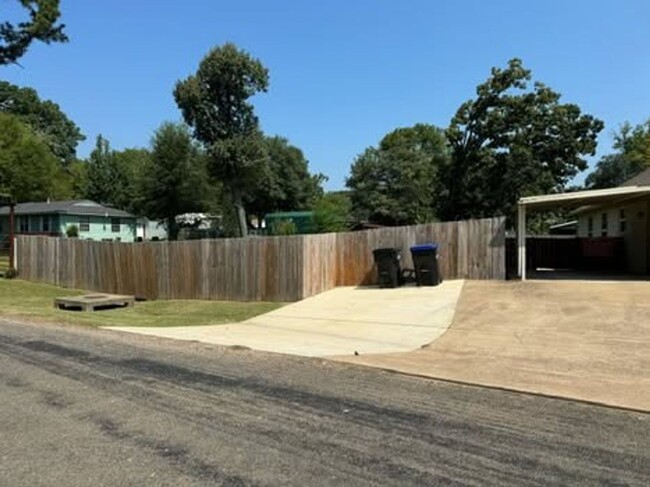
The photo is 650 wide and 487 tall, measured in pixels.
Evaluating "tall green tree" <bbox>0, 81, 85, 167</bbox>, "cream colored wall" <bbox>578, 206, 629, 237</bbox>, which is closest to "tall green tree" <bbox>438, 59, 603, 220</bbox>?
"cream colored wall" <bbox>578, 206, 629, 237</bbox>

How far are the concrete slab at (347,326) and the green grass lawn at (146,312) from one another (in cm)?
91

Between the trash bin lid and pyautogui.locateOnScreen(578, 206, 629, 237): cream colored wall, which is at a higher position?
pyautogui.locateOnScreen(578, 206, 629, 237): cream colored wall

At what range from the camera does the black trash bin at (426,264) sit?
1877cm

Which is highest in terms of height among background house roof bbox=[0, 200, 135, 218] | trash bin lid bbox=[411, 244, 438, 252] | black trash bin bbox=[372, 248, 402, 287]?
background house roof bbox=[0, 200, 135, 218]

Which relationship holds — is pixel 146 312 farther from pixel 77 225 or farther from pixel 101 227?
pixel 101 227

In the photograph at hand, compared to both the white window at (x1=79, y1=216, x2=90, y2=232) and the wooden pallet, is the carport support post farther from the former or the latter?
the white window at (x1=79, y1=216, x2=90, y2=232)

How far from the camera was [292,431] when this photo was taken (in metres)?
6.00

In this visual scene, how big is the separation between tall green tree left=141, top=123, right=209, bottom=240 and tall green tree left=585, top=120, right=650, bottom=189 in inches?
1348

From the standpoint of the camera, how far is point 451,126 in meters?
40.3

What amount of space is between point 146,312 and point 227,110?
87.0 ft

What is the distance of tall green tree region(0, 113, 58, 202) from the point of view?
1361 inches

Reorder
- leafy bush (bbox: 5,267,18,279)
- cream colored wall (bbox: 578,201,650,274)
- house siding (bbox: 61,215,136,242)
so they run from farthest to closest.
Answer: house siding (bbox: 61,215,136,242) → leafy bush (bbox: 5,267,18,279) → cream colored wall (bbox: 578,201,650,274)

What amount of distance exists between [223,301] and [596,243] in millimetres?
13904

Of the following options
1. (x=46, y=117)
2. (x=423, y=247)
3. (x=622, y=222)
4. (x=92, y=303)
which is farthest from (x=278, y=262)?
(x=46, y=117)
